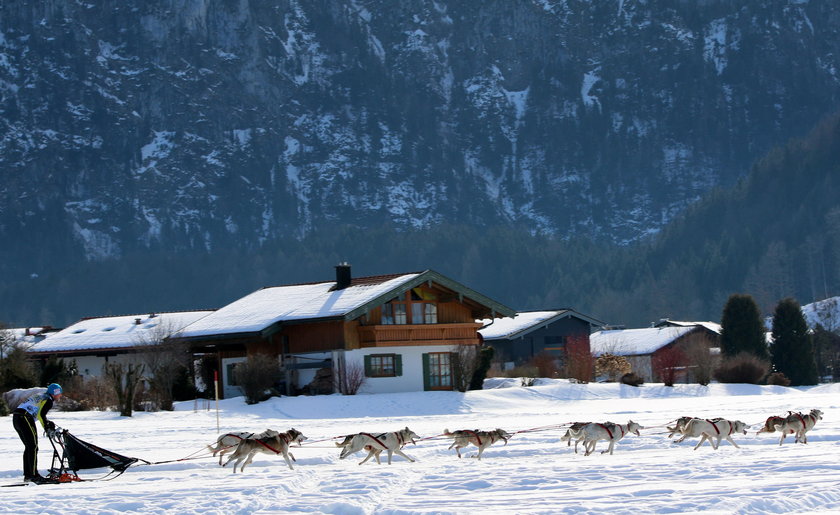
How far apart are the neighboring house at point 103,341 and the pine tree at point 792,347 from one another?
28.2 m

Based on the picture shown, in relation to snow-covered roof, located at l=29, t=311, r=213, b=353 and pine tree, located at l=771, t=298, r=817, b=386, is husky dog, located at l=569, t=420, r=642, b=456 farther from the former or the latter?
pine tree, located at l=771, t=298, r=817, b=386

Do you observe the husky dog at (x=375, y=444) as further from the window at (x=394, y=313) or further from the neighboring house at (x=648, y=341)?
→ the neighboring house at (x=648, y=341)

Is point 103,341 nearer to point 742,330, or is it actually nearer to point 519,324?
point 519,324

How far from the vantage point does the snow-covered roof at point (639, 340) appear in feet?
237

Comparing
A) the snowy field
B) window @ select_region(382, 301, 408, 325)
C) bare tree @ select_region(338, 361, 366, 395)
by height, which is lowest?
the snowy field

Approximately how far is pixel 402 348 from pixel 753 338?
21.7 meters

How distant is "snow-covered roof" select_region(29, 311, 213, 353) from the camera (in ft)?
179

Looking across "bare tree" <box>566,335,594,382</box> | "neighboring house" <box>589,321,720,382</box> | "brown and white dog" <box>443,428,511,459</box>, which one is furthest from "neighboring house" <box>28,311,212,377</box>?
"brown and white dog" <box>443,428,511,459</box>

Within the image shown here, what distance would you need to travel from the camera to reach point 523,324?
65688mm

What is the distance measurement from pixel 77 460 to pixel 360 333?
82.9 feet

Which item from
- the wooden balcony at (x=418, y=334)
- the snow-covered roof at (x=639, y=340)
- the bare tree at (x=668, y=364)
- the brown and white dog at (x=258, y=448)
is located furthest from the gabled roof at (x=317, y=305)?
the snow-covered roof at (x=639, y=340)

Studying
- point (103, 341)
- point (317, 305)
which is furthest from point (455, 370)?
point (103, 341)

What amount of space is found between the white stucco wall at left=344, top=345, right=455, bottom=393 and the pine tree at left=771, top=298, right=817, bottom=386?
66.5 feet

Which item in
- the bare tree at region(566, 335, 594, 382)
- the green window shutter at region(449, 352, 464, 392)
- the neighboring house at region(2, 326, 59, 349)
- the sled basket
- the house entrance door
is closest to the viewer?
the sled basket
